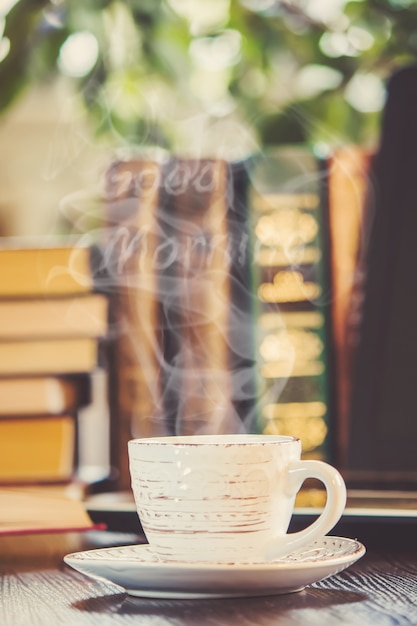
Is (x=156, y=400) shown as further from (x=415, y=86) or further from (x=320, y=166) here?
(x=415, y=86)

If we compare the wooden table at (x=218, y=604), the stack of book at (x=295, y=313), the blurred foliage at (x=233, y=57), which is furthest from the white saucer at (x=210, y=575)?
the blurred foliage at (x=233, y=57)

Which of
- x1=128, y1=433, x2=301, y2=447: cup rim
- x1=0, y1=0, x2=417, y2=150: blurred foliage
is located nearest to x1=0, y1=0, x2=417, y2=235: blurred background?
x1=0, y1=0, x2=417, y2=150: blurred foliage

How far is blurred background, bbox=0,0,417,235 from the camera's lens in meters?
1.02

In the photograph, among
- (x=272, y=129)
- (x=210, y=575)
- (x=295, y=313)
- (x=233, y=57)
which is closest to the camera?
(x=210, y=575)

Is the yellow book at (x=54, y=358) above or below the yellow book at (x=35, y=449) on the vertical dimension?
above

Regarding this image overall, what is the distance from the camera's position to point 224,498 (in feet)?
1.21

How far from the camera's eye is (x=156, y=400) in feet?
3.01

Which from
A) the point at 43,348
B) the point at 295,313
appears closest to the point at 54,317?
the point at 43,348

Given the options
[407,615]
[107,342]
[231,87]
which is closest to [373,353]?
[107,342]

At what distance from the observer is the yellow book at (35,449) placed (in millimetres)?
923

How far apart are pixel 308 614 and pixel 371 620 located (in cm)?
2

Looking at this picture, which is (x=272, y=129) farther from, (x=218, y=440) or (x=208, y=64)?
(x=218, y=440)

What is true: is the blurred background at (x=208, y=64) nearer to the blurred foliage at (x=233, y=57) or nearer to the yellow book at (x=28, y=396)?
the blurred foliage at (x=233, y=57)

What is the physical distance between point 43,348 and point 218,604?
2.01 feet
